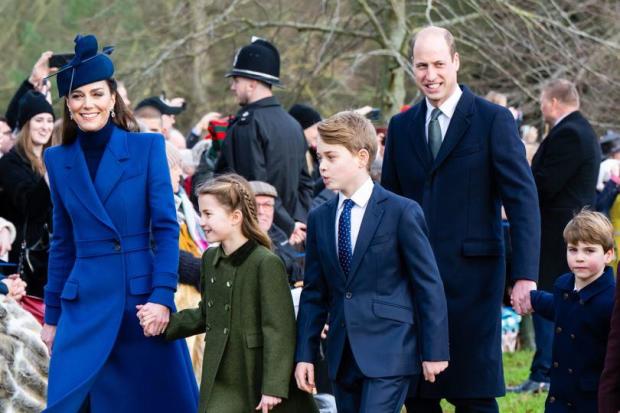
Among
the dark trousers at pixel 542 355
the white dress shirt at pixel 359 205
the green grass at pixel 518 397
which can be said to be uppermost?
the white dress shirt at pixel 359 205

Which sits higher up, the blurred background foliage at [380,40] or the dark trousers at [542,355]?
the blurred background foliage at [380,40]

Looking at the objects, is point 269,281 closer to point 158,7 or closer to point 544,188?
point 544,188

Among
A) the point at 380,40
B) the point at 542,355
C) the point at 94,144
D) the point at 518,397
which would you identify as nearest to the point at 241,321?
the point at 94,144

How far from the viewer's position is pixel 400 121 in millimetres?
6000

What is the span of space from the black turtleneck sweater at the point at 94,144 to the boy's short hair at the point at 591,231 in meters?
2.26

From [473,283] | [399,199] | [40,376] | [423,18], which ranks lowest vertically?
[40,376]

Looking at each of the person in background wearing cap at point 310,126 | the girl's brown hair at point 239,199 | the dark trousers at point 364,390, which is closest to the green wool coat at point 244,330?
the girl's brown hair at point 239,199

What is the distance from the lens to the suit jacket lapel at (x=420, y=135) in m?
5.78

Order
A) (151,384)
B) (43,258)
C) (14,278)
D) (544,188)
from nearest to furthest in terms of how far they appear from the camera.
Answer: (151,384) < (14,278) < (43,258) < (544,188)

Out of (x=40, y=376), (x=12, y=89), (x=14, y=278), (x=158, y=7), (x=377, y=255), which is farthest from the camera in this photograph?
(x=12, y=89)

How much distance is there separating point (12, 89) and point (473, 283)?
1575 cm

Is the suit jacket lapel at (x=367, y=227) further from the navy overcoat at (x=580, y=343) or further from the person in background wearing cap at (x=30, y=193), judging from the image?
the person in background wearing cap at (x=30, y=193)

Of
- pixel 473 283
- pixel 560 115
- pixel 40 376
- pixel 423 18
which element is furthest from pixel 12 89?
pixel 473 283

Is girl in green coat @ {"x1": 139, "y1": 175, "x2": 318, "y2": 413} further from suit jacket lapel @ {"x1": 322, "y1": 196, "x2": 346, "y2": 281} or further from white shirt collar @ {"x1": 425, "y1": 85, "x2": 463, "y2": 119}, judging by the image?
white shirt collar @ {"x1": 425, "y1": 85, "x2": 463, "y2": 119}
